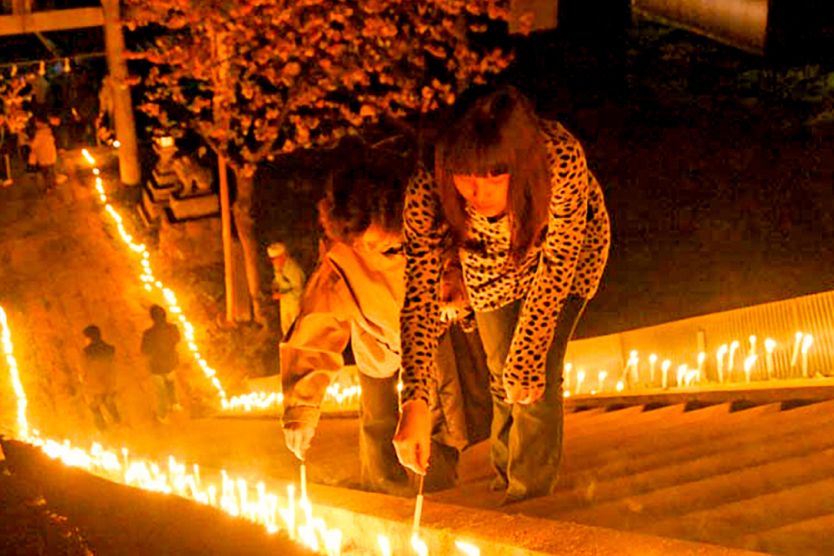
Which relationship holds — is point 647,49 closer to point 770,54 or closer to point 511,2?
point 770,54

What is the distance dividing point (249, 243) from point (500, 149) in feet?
34.9

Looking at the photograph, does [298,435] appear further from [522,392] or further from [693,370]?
[693,370]

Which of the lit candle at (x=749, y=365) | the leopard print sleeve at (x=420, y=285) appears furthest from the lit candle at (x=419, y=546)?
the lit candle at (x=749, y=365)

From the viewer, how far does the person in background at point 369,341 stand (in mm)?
4418

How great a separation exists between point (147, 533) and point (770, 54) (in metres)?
19.3

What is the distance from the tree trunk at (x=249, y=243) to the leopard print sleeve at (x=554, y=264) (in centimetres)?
976

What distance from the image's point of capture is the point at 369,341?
4.84m

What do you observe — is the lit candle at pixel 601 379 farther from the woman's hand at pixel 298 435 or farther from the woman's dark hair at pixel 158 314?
the woman's dark hair at pixel 158 314

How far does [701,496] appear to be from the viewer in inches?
164

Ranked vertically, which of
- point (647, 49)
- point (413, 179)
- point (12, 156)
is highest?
point (413, 179)

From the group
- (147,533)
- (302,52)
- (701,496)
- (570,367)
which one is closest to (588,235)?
(701,496)

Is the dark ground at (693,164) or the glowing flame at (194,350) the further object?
the dark ground at (693,164)

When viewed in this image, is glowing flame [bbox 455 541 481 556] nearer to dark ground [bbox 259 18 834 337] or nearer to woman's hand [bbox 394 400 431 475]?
woman's hand [bbox 394 400 431 475]

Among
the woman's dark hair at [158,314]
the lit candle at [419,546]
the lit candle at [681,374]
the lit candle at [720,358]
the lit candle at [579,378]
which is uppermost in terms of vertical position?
the lit candle at [419,546]
